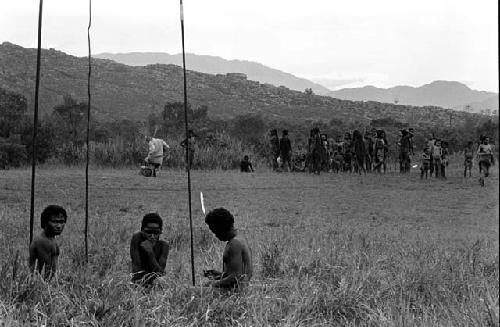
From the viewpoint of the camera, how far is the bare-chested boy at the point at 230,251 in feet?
17.2

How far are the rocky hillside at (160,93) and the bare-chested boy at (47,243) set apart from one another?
2037 inches

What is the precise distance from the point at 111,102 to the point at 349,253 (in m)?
59.6

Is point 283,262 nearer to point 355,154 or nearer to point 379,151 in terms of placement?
point 355,154

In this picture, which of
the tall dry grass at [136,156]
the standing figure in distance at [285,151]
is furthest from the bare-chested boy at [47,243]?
the tall dry grass at [136,156]

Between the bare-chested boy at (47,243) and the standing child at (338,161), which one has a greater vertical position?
the standing child at (338,161)

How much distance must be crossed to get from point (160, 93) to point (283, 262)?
66950mm

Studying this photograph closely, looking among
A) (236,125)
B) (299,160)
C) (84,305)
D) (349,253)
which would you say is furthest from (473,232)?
(236,125)

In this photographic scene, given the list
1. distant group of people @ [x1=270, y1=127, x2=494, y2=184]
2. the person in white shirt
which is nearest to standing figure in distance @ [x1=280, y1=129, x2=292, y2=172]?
distant group of people @ [x1=270, y1=127, x2=494, y2=184]

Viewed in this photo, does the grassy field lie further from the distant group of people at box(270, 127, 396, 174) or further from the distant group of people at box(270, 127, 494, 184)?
the distant group of people at box(270, 127, 396, 174)

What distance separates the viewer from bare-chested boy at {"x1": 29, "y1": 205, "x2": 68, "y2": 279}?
212 inches

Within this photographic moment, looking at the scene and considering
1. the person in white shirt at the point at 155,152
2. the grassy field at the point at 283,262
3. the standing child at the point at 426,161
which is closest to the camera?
the grassy field at the point at 283,262

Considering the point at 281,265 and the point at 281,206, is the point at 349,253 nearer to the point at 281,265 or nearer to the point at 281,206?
the point at 281,265

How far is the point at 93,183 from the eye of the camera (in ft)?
51.1

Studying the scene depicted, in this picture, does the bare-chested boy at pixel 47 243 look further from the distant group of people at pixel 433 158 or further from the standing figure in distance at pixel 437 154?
the standing figure in distance at pixel 437 154
